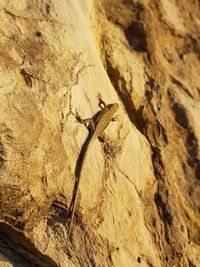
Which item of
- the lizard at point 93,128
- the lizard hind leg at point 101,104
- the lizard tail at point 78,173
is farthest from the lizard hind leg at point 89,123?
the lizard hind leg at point 101,104

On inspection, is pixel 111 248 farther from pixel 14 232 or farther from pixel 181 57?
pixel 181 57

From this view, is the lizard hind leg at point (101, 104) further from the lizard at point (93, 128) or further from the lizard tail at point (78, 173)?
the lizard tail at point (78, 173)

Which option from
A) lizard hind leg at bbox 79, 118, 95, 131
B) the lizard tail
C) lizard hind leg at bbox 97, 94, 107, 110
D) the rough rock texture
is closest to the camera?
the rough rock texture

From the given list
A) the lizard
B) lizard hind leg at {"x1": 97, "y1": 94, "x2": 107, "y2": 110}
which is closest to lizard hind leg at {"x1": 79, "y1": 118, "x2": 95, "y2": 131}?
the lizard

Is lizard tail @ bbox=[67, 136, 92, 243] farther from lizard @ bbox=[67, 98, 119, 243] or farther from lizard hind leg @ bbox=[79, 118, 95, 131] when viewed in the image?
lizard hind leg @ bbox=[79, 118, 95, 131]

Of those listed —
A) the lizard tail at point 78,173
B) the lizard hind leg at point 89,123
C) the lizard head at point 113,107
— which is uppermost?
the lizard head at point 113,107

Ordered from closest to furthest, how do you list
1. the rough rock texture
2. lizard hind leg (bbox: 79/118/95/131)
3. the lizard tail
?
the rough rock texture
the lizard tail
lizard hind leg (bbox: 79/118/95/131)

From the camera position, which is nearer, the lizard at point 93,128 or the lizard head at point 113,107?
the lizard at point 93,128

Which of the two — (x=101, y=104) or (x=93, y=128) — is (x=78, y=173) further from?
(x=101, y=104)
